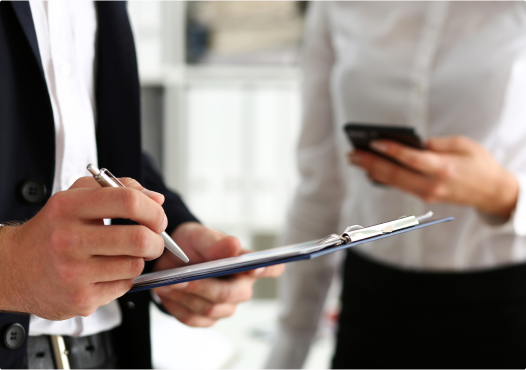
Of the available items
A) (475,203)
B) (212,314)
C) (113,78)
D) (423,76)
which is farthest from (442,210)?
(113,78)

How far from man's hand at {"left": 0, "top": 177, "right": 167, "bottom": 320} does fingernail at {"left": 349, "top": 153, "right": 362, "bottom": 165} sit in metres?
0.50

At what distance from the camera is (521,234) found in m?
0.72

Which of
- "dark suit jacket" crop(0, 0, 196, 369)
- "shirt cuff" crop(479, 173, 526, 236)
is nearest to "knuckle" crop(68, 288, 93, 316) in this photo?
"dark suit jacket" crop(0, 0, 196, 369)

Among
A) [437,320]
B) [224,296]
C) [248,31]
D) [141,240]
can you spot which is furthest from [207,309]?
[248,31]

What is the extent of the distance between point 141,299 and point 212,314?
0.31 feet

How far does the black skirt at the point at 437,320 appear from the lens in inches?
29.5

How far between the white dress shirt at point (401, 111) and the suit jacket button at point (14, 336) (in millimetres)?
623

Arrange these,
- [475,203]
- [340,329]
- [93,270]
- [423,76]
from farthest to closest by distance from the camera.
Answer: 1. [340,329]
2. [423,76]
3. [475,203]
4. [93,270]

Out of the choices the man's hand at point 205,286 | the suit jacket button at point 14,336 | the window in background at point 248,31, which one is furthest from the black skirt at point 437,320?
the window in background at point 248,31

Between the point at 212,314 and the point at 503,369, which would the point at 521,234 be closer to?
the point at 503,369

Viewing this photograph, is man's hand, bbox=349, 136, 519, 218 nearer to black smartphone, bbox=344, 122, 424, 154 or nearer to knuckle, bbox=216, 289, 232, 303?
black smartphone, bbox=344, 122, 424, 154

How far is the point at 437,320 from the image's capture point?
785mm

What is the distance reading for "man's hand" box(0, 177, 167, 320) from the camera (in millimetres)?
285

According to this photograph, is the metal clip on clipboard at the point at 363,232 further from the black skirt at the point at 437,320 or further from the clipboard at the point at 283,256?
the black skirt at the point at 437,320
